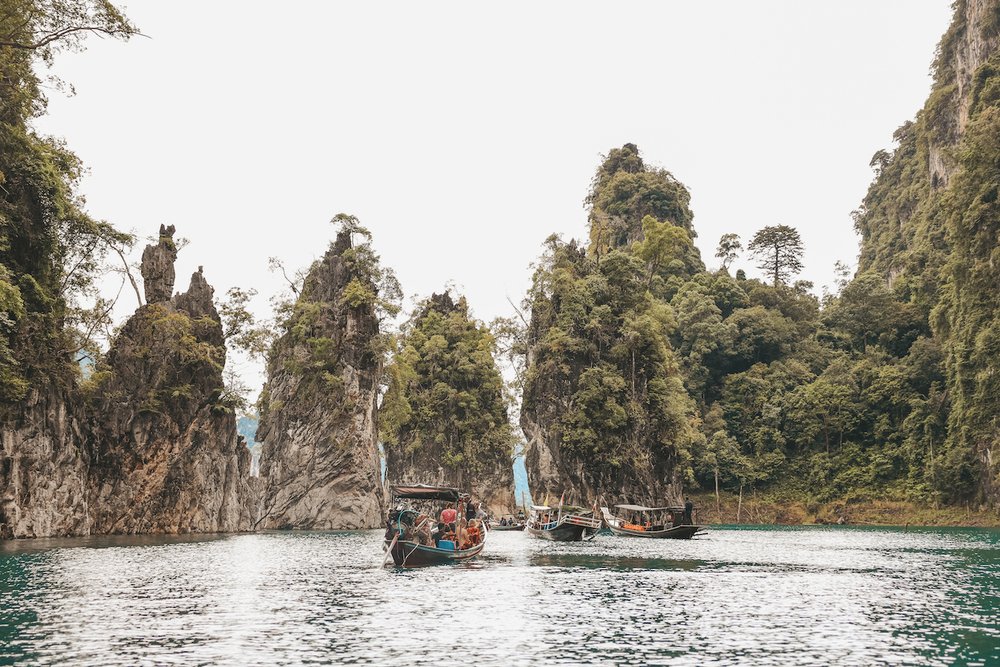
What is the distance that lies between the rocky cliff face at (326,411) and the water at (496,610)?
→ 35.7 meters

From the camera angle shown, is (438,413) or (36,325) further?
(438,413)

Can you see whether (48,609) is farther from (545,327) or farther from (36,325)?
(545,327)

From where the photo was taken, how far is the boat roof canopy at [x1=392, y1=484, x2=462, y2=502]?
38219 mm

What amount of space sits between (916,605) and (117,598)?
75.3 ft

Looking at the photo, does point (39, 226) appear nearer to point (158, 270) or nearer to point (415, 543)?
point (158, 270)

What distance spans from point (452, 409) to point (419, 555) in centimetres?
6088

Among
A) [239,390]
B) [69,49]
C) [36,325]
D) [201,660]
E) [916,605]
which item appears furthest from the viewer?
[239,390]

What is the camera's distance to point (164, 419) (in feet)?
201

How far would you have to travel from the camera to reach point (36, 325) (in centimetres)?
4784

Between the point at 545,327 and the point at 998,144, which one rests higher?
the point at 998,144

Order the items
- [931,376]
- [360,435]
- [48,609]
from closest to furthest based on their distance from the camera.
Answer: [48,609]
[360,435]
[931,376]

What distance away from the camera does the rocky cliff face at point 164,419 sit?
58375 millimetres

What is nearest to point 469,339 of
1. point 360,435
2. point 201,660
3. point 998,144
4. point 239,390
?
point 360,435

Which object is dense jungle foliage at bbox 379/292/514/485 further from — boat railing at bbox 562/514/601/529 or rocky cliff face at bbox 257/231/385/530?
boat railing at bbox 562/514/601/529
